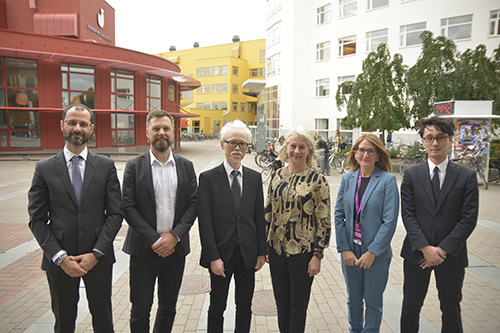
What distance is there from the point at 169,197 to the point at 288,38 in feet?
103

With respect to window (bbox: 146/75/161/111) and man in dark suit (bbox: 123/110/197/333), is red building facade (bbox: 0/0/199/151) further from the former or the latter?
man in dark suit (bbox: 123/110/197/333)

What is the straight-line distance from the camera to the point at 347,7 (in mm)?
27672

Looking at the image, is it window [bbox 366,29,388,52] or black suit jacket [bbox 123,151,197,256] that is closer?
black suit jacket [bbox 123,151,197,256]

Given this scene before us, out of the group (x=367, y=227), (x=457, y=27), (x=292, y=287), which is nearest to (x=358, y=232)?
(x=367, y=227)

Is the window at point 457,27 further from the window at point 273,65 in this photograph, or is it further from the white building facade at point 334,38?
the window at point 273,65

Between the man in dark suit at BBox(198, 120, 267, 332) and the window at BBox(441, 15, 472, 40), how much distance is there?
2581cm

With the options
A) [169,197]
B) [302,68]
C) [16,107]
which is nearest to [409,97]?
[302,68]

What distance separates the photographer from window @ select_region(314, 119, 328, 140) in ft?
97.9

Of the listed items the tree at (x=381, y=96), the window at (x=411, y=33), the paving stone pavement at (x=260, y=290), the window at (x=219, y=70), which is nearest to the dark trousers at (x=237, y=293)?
the paving stone pavement at (x=260, y=290)

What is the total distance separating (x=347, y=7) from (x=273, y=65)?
9.66m

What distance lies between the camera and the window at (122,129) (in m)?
23.0

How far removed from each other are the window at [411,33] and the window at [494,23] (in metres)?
3.93

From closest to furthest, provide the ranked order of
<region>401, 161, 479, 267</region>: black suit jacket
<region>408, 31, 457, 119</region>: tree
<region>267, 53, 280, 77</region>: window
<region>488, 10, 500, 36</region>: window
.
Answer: <region>401, 161, 479, 267</region>: black suit jacket
<region>408, 31, 457, 119</region>: tree
<region>488, 10, 500, 36</region>: window
<region>267, 53, 280, 77</region>: window

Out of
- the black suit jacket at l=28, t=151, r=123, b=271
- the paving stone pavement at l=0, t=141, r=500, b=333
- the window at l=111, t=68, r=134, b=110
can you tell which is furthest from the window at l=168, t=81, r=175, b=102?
the black suit jacket at l=28, t=151, r=123, b=271
